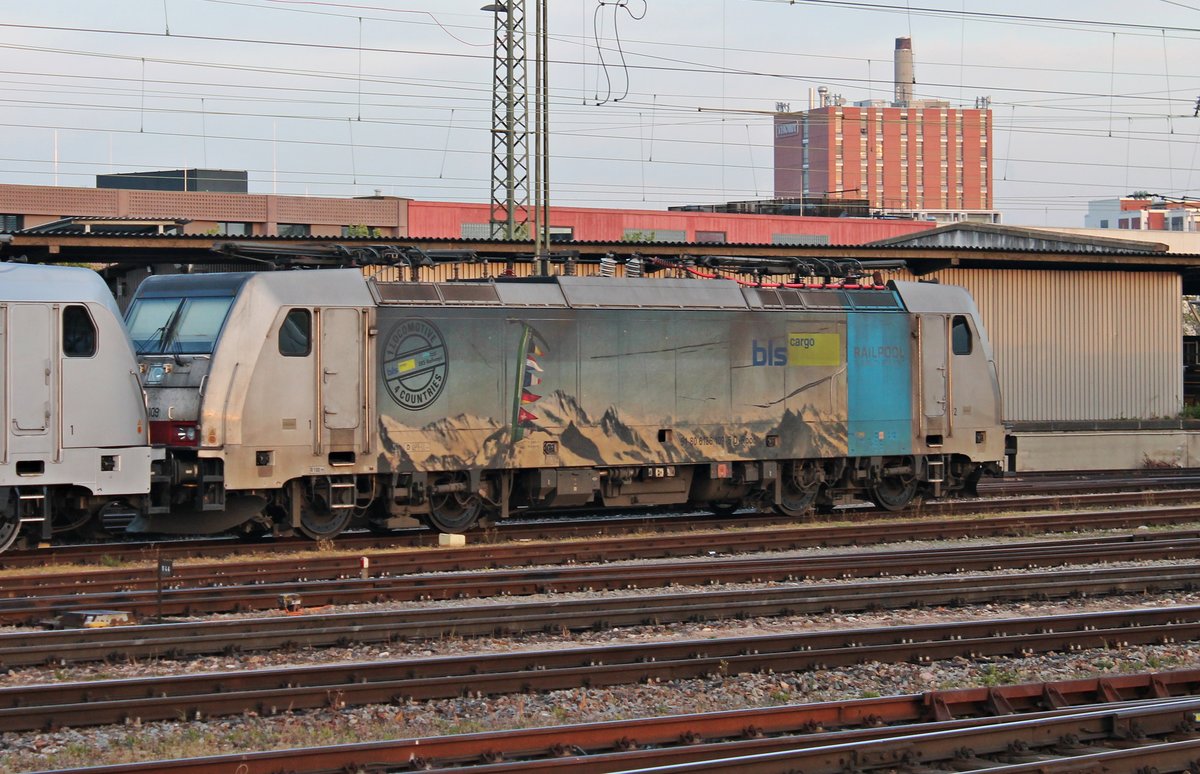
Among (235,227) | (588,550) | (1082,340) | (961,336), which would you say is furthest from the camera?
(235,227)

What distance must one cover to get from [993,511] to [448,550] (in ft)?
32.1

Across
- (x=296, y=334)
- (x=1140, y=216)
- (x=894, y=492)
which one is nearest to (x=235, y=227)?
(x=894, y=492)

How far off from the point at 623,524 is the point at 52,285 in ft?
27.1

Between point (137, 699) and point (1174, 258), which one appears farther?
point (1174, 258)

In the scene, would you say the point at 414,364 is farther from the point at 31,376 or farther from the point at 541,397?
the point at 31,376

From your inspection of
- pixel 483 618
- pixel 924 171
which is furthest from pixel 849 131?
pixel 483 618

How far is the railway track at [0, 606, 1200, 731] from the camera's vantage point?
909cm

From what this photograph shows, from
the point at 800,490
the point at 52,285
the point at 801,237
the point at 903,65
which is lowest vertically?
the point at 800,490

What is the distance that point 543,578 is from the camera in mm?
14383

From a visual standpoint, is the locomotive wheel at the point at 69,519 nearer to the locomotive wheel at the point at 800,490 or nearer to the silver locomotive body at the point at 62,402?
the silver locomotive body at the point at 62,402

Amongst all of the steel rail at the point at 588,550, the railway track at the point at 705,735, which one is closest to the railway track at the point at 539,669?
the railway track at the point at 705,735

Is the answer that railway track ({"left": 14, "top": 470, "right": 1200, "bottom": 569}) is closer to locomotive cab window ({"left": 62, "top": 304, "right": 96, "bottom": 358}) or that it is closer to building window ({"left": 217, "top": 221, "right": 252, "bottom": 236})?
locomotive cab window ({"left": 62, "top": 304, "right": 96, "bottom": 358})

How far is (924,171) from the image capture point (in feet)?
519

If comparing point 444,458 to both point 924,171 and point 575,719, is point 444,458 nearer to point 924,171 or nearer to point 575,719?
point 575,719
